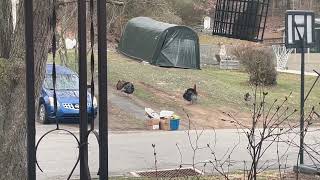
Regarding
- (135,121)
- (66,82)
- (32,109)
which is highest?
(32,109)

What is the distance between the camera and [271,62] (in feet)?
90.8

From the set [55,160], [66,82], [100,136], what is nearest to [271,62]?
[66,82]

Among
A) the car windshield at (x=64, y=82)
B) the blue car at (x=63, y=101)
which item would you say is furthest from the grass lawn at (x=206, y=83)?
the blue car at (x=63, y=101)

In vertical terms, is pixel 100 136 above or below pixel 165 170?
above

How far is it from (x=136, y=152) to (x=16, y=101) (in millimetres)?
7111

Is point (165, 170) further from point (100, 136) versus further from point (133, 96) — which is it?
point (133, 96)

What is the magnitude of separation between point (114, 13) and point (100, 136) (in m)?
23.4

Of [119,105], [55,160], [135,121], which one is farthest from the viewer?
[119,105]

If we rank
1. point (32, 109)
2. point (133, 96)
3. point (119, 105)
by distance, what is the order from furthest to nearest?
point (133, 96) → point (119, 105) → point (32, 109)

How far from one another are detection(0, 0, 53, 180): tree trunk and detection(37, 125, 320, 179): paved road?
159 inches

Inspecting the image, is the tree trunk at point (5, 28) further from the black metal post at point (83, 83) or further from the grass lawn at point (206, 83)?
the grass lawn at point (206, 83)

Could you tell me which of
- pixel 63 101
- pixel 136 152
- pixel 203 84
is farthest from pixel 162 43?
pixel 136 152

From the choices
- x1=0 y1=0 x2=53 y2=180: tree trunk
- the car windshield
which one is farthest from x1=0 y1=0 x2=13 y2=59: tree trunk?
the car windshield

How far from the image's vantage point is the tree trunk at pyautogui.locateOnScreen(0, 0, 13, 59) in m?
5.64
